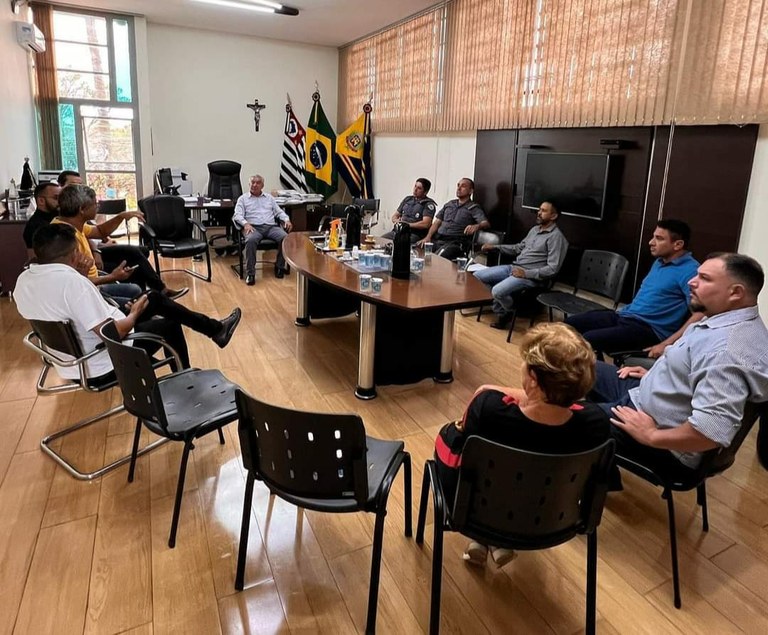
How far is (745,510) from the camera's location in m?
2.26

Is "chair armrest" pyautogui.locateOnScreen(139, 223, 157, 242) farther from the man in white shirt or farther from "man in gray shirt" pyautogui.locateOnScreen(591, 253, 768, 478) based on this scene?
"man in gray shirt" pyautogui.locateOnScreen(591, 253, 768, 478)

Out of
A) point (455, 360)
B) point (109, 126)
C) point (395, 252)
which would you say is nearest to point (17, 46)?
point (109, 126)

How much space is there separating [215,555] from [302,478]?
644 mm

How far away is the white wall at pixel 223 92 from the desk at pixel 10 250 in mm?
3363

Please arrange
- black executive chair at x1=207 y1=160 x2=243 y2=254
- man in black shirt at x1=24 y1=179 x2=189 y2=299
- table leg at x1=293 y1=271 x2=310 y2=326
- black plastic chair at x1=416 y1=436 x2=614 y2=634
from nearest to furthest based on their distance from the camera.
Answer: black plastic chair at x1=416 y1=436 x2=614 y2=634
man in black shirt at x1=24 y1=179 x2=189 y2=299
table leg at x1=293 y1=271 x2=310 y2=326
black executive chair at x1=207 y1=160 x2=243 y2=254

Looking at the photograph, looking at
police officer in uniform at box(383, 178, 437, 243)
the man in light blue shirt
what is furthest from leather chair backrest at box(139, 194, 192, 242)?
police officer in uniform at box(383, 178, 437, 243)

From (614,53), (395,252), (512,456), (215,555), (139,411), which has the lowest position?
(215,555)

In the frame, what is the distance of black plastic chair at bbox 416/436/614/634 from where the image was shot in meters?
1.33

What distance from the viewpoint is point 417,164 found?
689cm

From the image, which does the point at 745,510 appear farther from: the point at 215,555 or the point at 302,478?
the point at 215,555

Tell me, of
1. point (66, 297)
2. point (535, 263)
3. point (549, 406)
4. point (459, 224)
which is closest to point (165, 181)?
point (459, 224)

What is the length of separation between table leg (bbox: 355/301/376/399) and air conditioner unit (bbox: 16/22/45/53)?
5541mm

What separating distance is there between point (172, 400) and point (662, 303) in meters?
2.68

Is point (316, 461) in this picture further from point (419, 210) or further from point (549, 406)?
point (419, 210)
